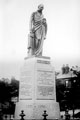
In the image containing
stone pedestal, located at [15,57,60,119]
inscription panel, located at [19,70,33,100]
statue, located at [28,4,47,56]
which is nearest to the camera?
stone pedestal, located at [15,57,60,119]

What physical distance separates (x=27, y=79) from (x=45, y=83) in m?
1.38

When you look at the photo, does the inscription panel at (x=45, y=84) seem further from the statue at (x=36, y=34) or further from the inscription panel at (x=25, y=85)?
the statue at (x=36, y=34)

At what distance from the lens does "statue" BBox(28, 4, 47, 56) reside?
19250mm

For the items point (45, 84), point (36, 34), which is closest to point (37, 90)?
point (45, 84)

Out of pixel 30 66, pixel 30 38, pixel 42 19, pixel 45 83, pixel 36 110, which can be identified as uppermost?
pixel 42 19

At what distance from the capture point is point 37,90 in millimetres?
17547

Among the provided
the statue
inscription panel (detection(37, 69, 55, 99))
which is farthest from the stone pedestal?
the statue

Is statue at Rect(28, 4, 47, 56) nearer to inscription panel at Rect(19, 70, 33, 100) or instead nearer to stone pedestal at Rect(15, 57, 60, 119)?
stone pedestal at Rect(15, 57, 60, 119)

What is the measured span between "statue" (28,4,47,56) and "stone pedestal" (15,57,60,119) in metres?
0.88

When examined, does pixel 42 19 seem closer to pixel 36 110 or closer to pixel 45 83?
pixel 45 83

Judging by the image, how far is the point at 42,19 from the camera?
1975 cm

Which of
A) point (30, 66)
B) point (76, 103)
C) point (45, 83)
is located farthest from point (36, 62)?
point (76, 103)

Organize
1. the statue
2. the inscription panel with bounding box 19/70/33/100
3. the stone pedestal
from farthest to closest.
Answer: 1. the statue
2. the inscription panel with bounding box 19/70/33/100
3. the stone pedestal

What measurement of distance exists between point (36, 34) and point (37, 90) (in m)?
4.67
